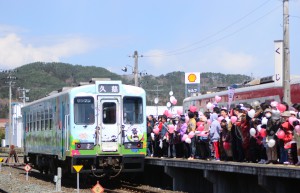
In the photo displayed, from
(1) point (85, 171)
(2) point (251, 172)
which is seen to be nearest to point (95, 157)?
(1) point (85, 171)

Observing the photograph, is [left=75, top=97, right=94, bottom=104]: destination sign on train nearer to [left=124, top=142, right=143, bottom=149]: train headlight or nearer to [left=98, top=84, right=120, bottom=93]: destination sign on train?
[left=98, top=84, right=120, bottom=93]: destination sign on train

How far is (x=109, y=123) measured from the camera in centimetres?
1941

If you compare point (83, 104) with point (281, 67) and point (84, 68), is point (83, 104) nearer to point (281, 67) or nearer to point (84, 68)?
point (281, 67)

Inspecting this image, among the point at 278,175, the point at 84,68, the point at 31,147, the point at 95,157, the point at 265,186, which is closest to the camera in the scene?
the point at 278,175

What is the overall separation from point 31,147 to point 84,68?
12050 cm

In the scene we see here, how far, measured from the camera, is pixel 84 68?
148 metres

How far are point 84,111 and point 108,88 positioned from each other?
3.51 feet

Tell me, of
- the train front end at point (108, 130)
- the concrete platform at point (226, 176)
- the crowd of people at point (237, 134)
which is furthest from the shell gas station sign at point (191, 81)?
the train front end at point (108, 130)

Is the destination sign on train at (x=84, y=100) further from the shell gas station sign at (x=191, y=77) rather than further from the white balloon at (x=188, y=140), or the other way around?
the shell gas station sign at (x=191, y=77)

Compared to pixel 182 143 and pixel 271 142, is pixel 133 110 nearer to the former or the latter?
pixel 182 143

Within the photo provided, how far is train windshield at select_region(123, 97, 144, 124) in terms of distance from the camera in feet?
64.3

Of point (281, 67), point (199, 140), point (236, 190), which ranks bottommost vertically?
point (236, 190)

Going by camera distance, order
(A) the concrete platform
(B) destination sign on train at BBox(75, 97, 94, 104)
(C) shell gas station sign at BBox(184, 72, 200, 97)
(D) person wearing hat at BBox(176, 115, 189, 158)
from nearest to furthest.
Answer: (A) the concrete platform, (D) person wearing hat at BBox(176, 115, 189, 158), (B) destination sign on train at BBox(75, 97, 94, 104), (C) shell gas station sign at BBox(184, 72, 200, 97)

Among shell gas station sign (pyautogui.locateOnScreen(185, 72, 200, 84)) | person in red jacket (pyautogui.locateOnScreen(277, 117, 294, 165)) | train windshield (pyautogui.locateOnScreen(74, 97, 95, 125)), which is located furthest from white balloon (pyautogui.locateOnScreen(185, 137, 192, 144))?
shell gas station sign (pyautogui.locateOnScreen(185, 72, 200, 84))
